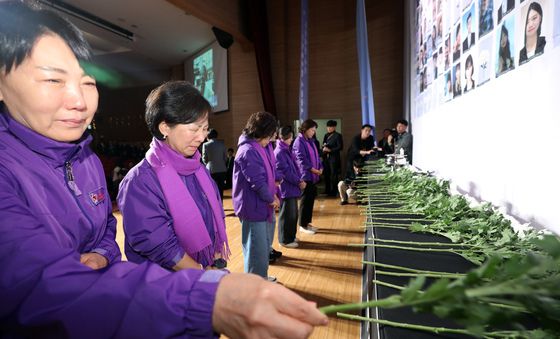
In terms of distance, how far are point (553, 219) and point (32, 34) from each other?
5.74 ft

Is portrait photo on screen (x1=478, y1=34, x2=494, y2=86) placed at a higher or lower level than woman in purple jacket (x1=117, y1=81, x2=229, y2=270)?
higher

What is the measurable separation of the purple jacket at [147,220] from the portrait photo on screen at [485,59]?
191 cm

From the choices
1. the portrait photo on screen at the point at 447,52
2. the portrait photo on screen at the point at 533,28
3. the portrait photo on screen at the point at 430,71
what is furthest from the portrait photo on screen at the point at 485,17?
the portrait photo on screen at the point at 430,71

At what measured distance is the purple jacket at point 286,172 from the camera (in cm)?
365

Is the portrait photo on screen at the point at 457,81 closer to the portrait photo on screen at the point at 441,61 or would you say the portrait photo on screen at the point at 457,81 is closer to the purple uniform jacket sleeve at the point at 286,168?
the portrait photo on screen at the point at 441,61

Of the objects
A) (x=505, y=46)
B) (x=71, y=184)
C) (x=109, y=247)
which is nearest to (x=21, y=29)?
(x=71, y=184)

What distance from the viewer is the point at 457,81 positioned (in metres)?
2.47

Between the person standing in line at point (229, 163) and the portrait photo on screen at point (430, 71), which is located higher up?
the portrait photo on screen at point (430, 71)

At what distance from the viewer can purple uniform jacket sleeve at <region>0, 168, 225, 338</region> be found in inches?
18.9

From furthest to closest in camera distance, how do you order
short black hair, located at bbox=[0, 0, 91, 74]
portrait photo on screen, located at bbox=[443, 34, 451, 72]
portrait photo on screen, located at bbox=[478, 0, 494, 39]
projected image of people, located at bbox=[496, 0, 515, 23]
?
portrait photo on screen, located at bbox=[443, 34, 451, 72] → portrait photo on screen, located at bbox=[478, 0, 494, 39] → projected image of people, located at bbox=[496, 0, 515, 23] → short black hair, located at bbox=[0, 0, 91, 74]

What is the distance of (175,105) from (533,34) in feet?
5.07

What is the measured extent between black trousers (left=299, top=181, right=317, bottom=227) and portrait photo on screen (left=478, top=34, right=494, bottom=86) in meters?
2.70

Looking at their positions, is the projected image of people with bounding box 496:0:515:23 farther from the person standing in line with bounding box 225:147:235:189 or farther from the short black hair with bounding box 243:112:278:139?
the person standing in line with bounding box 225:147:235:189

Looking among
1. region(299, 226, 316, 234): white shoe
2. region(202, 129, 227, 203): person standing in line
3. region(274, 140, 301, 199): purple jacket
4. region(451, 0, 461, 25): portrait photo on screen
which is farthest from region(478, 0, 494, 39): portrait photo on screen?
region(202, 129, 227, 203): person standing in line
